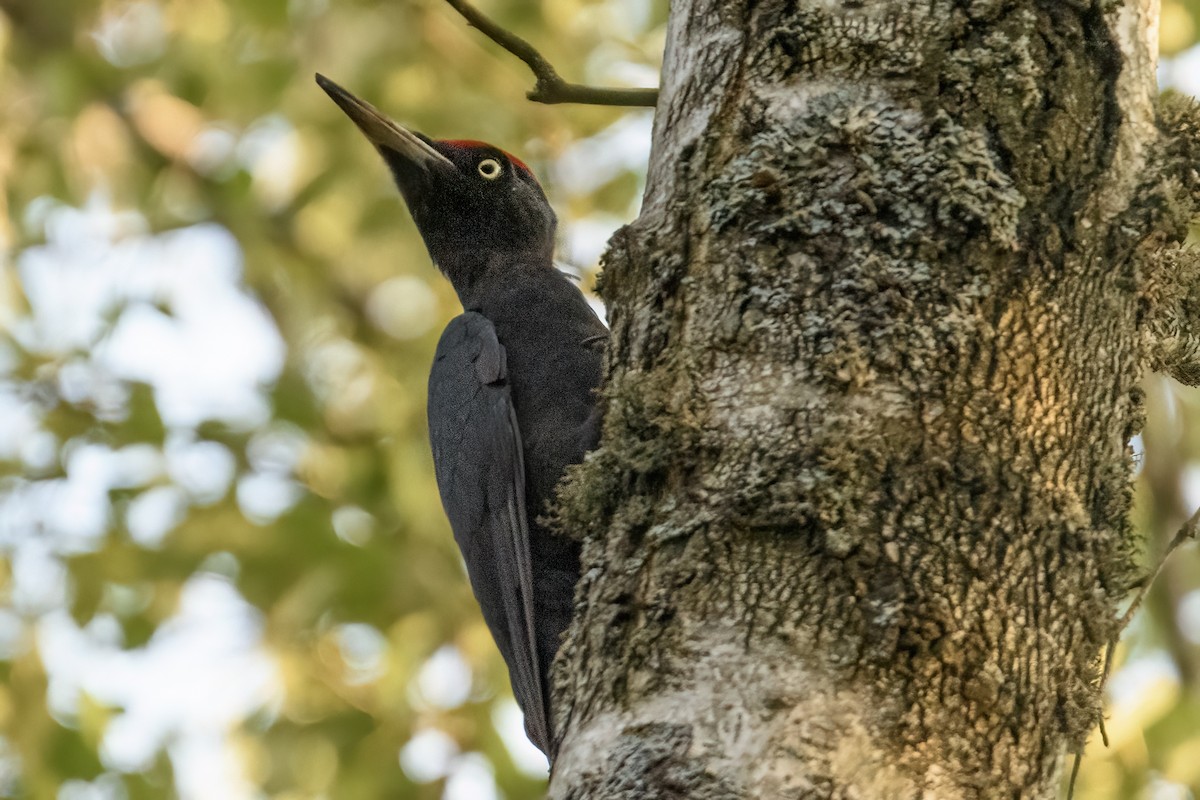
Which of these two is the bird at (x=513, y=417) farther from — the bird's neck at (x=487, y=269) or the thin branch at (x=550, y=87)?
the thin branch at (x=550, y=87)

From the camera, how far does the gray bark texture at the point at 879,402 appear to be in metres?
1.74

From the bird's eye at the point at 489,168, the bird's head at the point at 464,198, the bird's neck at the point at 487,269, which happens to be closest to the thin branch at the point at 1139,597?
the bird's neck at the point at 487,269

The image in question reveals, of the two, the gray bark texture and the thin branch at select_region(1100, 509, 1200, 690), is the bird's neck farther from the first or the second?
the thin branch at select_region(1100, 509, 1200, 690)

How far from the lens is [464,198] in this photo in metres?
4.91

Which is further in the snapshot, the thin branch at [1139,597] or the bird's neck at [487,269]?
the bird's neck at [487,269]

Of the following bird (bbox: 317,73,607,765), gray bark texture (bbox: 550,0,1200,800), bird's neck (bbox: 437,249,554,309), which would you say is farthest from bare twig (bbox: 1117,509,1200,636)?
bird's neck (bbox: 437,249,554,309)

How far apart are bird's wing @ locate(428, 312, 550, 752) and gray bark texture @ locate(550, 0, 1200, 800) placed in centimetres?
139

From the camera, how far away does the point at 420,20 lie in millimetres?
5910

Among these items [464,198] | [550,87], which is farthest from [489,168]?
[550,87]

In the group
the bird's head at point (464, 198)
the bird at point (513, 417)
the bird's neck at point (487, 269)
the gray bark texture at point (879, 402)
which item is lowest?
the gray bark texture at point (879, 402)

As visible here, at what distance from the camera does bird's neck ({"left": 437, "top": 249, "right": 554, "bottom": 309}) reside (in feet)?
A: 15.1

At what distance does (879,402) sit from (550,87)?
1.52 m

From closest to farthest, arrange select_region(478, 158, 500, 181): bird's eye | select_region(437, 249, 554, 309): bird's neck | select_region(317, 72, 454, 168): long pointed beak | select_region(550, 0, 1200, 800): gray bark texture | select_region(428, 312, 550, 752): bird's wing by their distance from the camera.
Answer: select_region(550, 0, 1200, 800): gray bark texture → select_region(428, 312, 550, 752): bird's wing → select_region(437, 249, 554, 309): bird's neck → select_region(317, 72, 454, 168): long pointed beak → select_region(478, 158, 500, 181): bird's eye

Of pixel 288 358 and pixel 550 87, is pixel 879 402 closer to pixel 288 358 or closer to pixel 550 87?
pixel 550 87
